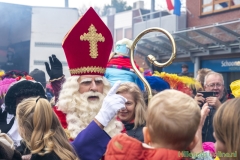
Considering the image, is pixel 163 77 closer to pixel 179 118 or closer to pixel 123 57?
pixel 123 57

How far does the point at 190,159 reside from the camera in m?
1.88

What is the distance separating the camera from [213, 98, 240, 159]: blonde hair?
6.04 ft

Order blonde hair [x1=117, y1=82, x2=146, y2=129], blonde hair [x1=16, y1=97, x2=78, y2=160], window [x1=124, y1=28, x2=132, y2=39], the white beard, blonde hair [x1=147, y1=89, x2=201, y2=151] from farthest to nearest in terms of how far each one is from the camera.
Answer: window [x1=124, y1=28, x2=132, y2=39] < blonde hair [x1=117, y1=82, x2=146, y2=129] < the white beard < blonde hair [x1=16, y1=97, x2=78, y2=160] < blonde hair [x1=147, y1=89, x2=201, y2=151]

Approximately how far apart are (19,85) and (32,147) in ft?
4.00

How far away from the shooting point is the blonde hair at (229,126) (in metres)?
1.84

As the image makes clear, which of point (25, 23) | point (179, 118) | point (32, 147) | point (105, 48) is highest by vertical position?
point (25, 23)

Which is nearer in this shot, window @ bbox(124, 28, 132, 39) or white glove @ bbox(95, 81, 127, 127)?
white glove @ bbox(95, 81, 127, 127)

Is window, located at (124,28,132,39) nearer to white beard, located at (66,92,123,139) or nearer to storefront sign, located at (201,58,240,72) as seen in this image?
storefront sign, located at (201,58,240,72)

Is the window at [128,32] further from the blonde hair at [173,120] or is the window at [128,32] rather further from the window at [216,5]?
the blonde hair at [173,120]

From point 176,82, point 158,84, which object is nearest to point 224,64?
point 176,82

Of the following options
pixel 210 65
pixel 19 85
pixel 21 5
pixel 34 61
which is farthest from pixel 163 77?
pixel 210 65

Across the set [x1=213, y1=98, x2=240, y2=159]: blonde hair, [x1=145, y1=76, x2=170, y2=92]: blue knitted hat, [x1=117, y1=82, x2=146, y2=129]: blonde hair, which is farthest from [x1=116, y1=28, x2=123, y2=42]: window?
[x1=213, y1=98, x2=240, y2=159]: blonde hair

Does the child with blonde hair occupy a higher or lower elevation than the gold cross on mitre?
lower

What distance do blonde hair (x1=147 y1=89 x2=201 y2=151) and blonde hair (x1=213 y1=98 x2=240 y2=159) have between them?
0.44 feet
